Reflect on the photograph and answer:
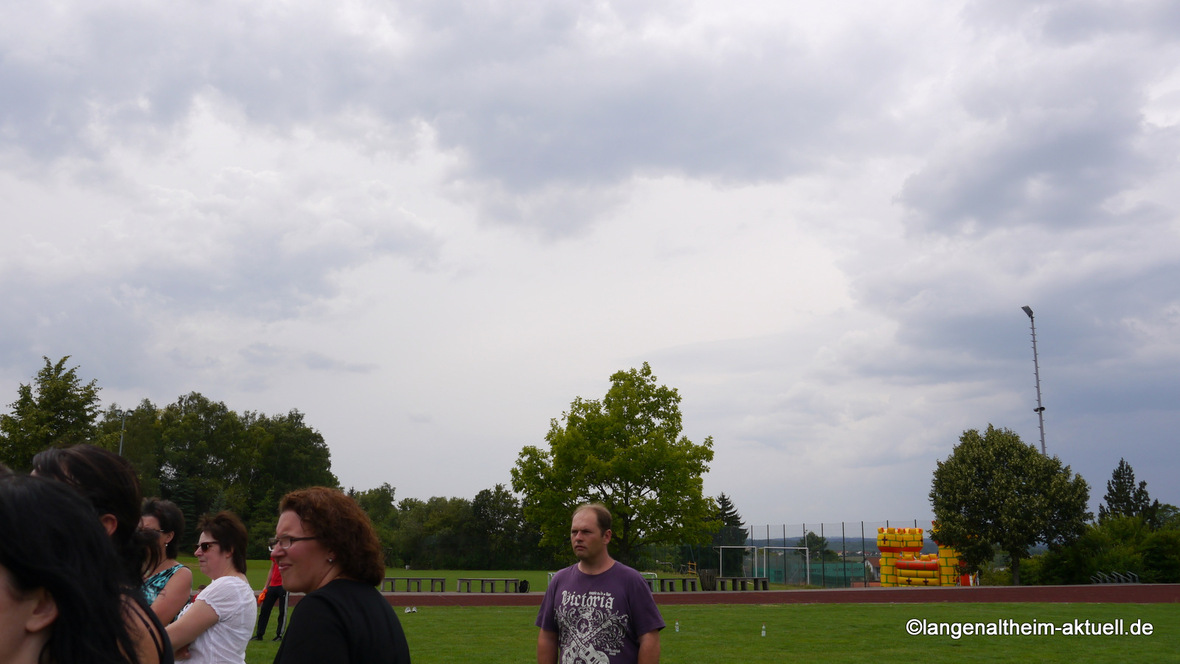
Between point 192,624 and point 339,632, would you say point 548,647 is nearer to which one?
point 192,624

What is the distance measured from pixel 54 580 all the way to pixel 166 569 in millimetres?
3284

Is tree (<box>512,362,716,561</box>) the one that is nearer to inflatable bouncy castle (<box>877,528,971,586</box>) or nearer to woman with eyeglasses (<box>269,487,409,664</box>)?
inflatable bouncy castle (<box>877,528,971,586</box>)

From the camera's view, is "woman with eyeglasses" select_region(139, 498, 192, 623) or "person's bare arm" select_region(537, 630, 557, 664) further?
"person's bare arm" select_region(537, 630, 557, 664)

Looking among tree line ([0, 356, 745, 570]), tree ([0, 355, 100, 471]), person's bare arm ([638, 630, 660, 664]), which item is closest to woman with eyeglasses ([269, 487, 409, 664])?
person's bare arm ([638, 630, 660, 664])

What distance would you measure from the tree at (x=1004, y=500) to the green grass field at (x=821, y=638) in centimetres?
876

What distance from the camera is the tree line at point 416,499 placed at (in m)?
34.7

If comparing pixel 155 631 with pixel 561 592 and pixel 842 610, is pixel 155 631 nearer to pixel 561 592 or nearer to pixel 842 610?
pixel 561 592

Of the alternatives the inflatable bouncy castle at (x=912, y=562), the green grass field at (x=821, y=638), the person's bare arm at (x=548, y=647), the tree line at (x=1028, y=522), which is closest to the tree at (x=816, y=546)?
the inflatable bouncy castle at (x=912, y=562)

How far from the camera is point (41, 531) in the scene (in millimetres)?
1525

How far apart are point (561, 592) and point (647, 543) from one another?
110 ft

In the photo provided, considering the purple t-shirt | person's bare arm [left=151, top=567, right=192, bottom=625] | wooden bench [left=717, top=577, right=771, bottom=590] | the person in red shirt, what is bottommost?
wooden bench [left=717, top=577, right=771, bottom=590]

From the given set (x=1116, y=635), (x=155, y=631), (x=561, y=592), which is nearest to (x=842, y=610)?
(x=1116, y=635)

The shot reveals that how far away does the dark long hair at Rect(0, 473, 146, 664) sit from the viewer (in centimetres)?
150

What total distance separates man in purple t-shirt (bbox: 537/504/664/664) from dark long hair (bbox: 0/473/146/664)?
3.91 metres
